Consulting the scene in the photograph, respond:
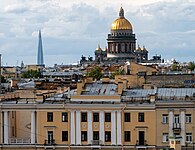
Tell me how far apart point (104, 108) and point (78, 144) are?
2.39m

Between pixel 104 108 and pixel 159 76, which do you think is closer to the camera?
pixel 104 108

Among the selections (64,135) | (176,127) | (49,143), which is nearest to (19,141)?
(49,143)

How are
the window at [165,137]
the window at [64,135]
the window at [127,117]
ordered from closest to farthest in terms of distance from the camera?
the window at [165,137] < the window at [127,117] < the window at [64,135]

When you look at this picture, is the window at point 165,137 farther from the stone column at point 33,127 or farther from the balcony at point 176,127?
the stone column at point 33,127

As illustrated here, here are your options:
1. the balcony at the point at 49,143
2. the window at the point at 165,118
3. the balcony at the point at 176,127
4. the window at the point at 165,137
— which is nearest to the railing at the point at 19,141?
the balcony at the point at 49,143

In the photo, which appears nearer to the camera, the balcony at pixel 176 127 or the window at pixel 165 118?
the balcony at pixel 176 127

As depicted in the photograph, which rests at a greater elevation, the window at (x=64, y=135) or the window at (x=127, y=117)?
the window at (x=127, y=117)

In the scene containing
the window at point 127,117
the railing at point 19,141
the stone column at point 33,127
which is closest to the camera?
the window at point 127,117

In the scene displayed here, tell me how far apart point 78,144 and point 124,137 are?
98.0 inches

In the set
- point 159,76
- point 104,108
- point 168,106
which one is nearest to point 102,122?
point 104,108

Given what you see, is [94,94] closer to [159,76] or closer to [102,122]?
[102,122]

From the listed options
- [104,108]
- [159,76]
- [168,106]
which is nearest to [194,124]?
[168,106]

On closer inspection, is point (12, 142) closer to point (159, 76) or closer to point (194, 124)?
point (194, 124)

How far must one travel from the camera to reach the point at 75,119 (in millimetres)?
46188
